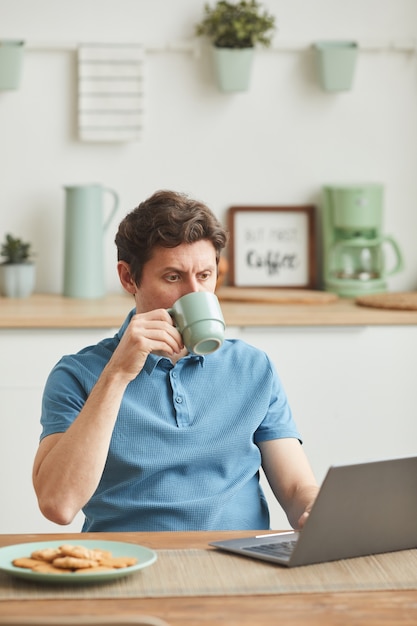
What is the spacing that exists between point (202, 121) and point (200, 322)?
218cm

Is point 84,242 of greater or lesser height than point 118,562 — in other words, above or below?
above

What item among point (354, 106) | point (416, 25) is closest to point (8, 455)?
point (354, 106)

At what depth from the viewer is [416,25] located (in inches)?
149

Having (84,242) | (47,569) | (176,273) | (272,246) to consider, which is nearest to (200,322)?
(176,273)

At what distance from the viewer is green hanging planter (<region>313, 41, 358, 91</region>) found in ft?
11.9

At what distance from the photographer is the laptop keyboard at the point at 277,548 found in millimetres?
1507

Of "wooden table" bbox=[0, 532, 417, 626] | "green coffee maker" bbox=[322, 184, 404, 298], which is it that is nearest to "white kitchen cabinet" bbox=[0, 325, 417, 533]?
"green coffee maker" bbox=[322, 184, 404, 298]

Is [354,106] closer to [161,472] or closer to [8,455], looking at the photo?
[8,455]

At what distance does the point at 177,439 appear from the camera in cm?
185

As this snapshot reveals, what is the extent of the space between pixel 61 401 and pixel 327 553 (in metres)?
0.58

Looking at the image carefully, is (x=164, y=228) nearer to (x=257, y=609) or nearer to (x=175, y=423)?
(x=175, y=423)

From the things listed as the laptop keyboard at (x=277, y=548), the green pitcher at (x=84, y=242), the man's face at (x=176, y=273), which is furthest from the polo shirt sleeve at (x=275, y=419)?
the green pitcher at (x=84, y=242)

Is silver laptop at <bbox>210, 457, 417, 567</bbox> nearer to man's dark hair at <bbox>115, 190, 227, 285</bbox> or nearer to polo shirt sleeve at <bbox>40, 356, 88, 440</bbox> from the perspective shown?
polo shirt sleeve at <bbox>40, 356, 88, 440</bbox>

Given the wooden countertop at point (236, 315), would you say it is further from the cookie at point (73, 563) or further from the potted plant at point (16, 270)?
the cookie at point (73, 563)
